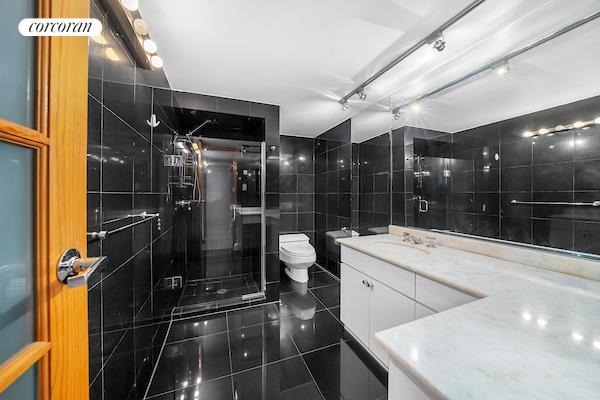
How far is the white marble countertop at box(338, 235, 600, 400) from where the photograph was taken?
441 millimetres

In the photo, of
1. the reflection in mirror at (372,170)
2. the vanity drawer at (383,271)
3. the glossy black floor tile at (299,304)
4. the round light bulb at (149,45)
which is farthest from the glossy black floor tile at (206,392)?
the round light bulb at (149,45)

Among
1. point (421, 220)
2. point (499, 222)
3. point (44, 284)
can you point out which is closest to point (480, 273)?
point (421, 220)

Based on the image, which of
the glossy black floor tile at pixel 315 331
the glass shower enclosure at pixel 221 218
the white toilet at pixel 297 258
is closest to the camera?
the glossy black floor tile at pixel 315 331

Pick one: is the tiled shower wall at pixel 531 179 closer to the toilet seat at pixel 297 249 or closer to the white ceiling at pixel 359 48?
the white ceiling at pixel 359 48

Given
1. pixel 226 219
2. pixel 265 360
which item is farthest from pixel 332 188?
pixel 265 360

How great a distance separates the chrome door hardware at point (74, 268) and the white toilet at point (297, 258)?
2321mm

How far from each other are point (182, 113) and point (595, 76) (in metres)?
3.18

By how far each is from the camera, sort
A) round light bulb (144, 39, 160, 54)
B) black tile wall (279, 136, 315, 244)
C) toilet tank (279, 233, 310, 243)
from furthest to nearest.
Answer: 1. black tile wall (279, 136, 315, 244)
2. toilet tank (279, 233, 310, 243)
3. round light bulb (144, 39, 160, 54)

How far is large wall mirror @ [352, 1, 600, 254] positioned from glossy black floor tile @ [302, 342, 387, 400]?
4.35 feet

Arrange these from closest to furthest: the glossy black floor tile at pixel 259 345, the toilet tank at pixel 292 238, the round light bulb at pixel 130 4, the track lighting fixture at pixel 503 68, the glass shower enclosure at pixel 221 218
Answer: the round light bulb at pixel 130 4 < the track lighting fixture at pixel 503 68 < the glossy black floor tile at pixel 259 345 < the glass shower enclosure at pixel 221 218 < the toilet tank at pixel 292 238

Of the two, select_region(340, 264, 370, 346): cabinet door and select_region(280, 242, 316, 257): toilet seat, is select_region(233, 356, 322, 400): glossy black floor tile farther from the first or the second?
select_region(280, 242, 316, 257): toilet seat

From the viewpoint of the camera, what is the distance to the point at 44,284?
1.38ft

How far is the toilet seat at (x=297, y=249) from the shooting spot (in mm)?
2723

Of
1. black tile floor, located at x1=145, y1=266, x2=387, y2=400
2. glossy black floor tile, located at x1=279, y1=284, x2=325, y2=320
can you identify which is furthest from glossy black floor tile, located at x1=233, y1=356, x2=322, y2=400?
glossy black floor tile, located at x1=279, y1=284, x2=325, y2=320
